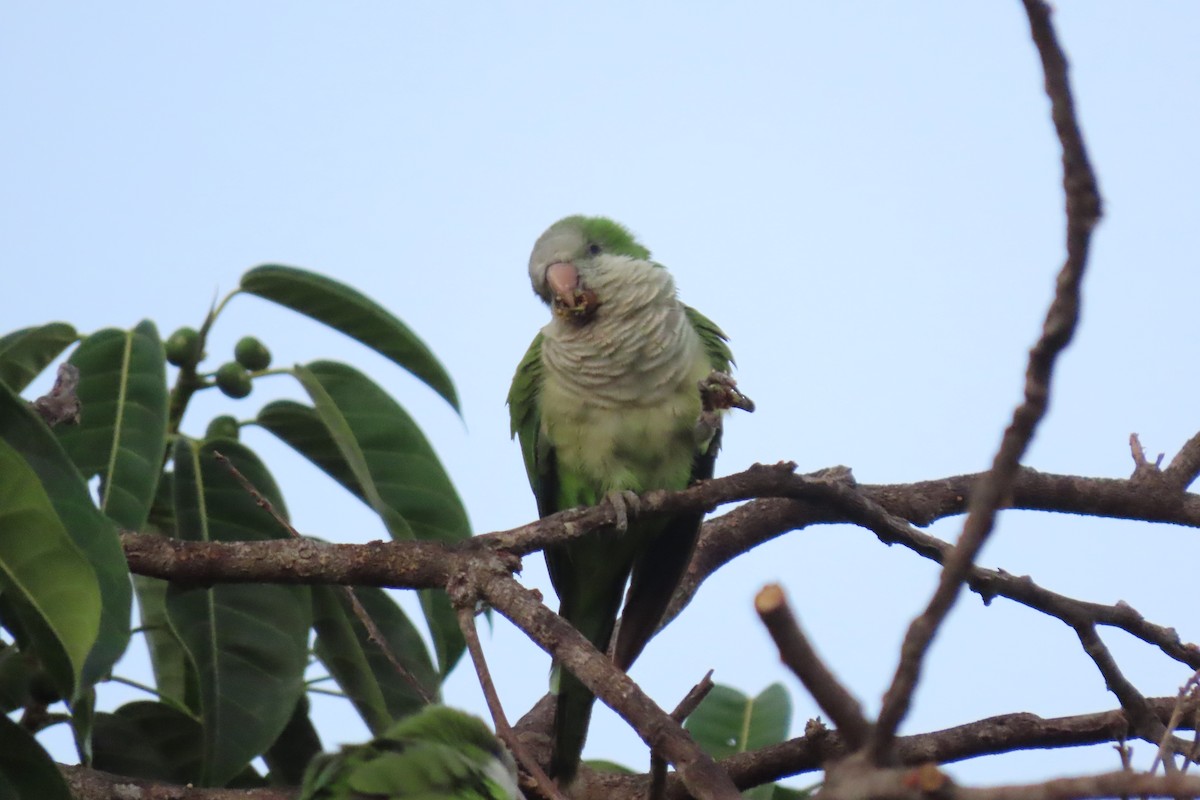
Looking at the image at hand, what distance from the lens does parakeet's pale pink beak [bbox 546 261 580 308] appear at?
3582 mm

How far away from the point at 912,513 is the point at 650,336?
2.99 feet

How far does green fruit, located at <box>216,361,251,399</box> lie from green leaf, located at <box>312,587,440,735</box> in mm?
547

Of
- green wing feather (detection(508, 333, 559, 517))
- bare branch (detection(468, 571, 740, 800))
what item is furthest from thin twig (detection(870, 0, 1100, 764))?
green wing feather (detection(508, 333, 559, 517))

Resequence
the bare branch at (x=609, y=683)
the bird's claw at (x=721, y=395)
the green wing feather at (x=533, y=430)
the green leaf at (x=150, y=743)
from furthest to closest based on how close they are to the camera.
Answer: the green wing feather at (x=533, y=430) < the green leaf at (x=150, y=743) < the bird's claw at (x=721, y=395) < the bare branch at (x=609, y=683)

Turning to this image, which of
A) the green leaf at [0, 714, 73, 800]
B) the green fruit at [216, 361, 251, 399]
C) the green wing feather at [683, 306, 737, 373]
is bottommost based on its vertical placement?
the green leaf at [0, 714, 73, 800]

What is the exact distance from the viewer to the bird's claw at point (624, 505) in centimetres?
252

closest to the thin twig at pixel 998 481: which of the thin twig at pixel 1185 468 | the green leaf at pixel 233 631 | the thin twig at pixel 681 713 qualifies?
the thin twig at pixel 681 713

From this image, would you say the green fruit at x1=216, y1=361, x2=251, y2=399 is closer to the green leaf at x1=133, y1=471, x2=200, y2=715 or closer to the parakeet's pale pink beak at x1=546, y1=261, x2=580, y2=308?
the green leaf at x1=133, y1=471, x2=200, y2=715

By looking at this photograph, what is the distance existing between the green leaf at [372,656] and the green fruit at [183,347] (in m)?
0.67

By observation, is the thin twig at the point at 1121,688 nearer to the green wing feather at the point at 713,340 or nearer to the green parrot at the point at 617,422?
the green parrot at the point at 617,422

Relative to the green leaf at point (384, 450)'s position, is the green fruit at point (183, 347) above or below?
above

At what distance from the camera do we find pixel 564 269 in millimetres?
3680

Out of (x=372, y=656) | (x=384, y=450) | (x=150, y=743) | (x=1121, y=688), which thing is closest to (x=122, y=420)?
(x=384, y=450)

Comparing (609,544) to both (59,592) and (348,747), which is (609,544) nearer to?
(348,747)
